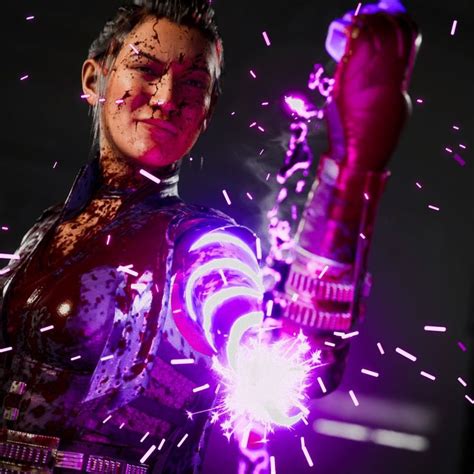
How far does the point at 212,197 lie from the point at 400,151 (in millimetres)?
560

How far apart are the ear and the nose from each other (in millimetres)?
263

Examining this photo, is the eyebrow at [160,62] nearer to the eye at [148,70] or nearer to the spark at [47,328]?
the eye at [148,70]

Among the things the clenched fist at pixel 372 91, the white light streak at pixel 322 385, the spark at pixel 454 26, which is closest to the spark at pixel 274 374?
the white light streak at pixel 322 385

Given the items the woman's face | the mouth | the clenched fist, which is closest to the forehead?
the woman's face

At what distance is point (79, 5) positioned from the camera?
2.31 meters

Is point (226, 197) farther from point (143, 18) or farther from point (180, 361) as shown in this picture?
point (180, 361)

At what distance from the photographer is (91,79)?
1.88m

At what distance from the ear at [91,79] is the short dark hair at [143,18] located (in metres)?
0.02

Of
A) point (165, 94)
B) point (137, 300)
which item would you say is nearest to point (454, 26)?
point (165, 94)

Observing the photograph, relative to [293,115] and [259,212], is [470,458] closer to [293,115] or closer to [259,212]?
[259,212]

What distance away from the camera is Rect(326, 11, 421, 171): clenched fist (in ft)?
3.50

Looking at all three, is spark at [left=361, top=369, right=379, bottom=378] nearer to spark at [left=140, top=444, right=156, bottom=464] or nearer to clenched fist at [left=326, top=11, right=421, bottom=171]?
spark at [left=140, top=444, right=156, bottom=464]

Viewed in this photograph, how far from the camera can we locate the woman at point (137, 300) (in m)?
1.38

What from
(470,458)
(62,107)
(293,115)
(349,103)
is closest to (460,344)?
(470,458)
